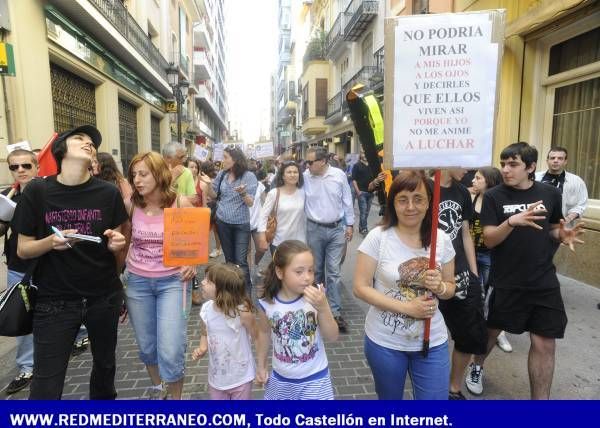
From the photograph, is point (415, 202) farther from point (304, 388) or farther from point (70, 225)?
point (70, 225)

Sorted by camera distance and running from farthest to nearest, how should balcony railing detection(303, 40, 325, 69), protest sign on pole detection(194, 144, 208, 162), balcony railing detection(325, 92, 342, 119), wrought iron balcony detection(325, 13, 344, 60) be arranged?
1. balcony railing detection(303, 40, 325, 69)
2. balcony railing detection(325, 92, 342, 119)
3. wrought iron balcony detection(325, 13, 344, 60)
4. protest sign on pole detection(194, 144, 208, 162)

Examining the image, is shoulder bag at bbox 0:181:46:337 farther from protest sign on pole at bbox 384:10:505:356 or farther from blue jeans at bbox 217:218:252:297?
blue jeans at bbox 217:218:252:297

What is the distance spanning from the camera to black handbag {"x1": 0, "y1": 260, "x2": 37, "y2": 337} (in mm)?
2461

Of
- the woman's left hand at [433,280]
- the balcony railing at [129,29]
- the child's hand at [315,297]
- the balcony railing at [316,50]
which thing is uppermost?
the balcony railing at [316,50]

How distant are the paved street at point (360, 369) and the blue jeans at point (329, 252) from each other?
1.40 feet

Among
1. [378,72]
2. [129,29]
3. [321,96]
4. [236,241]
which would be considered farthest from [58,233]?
[321,96]

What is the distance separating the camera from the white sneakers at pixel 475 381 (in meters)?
3.39

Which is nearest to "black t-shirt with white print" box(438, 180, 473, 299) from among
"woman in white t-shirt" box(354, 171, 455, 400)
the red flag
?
"woman in white t-shirt" box(354, 171, 455, 400)

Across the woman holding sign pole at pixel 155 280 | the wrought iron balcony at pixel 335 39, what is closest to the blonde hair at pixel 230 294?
the woman holding sign pole at pixel 155 280

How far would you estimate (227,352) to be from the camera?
255 cm

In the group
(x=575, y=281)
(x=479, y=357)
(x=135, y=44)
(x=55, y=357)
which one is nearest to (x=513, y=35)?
(x=575, y=281)

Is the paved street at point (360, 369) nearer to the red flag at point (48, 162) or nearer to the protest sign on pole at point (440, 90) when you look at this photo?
the protest sign on pole at point (440, 90)

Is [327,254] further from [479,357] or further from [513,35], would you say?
[513,35]

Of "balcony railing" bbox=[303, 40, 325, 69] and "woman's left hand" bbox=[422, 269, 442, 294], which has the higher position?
"balcony railing" bbox=[303, 40, 325, 69]
